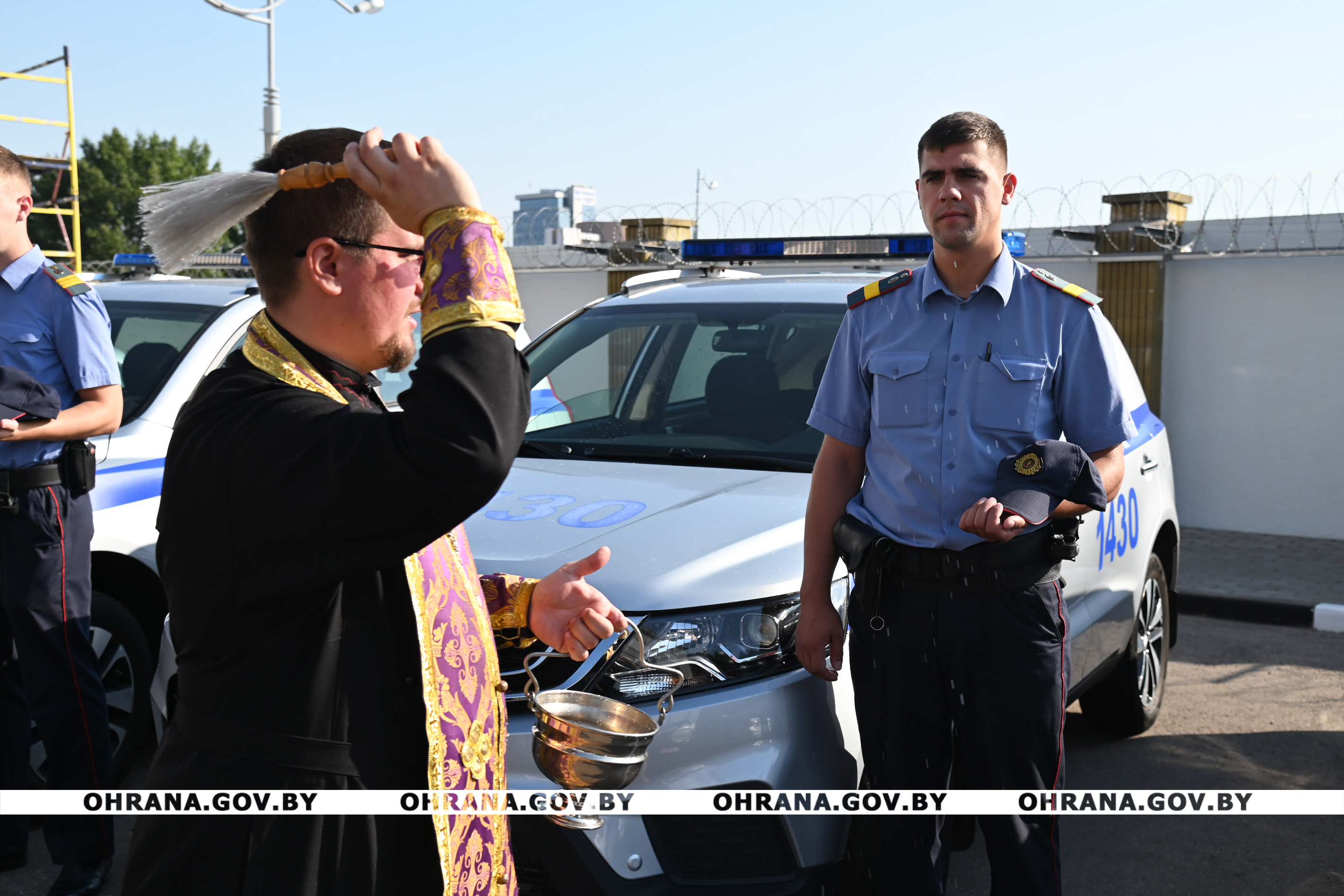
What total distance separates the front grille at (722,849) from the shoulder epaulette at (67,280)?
2378 millimetres

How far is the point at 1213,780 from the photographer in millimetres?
4340

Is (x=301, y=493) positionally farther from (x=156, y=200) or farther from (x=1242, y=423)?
(x=1242, y=423)

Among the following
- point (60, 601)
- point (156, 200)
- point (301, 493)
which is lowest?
point (60, 601)

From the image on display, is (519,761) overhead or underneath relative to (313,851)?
underneath

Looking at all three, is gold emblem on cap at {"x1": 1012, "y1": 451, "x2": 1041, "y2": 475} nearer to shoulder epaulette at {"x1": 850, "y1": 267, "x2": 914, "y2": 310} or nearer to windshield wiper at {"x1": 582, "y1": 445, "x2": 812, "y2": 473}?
shoulder epaulette at {"x1": 850, "y1": 267, "x2": 914, "y2": 310}

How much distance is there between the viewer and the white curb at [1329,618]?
6863 mm

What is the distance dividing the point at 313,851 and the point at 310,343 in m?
0.61

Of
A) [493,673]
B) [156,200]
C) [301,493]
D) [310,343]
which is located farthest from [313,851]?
[156,200]

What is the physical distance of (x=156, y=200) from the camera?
58.6 inches

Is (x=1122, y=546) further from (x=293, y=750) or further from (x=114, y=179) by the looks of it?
(x=114, y=179)

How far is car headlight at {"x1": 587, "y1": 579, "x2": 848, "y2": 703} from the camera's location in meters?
2.56

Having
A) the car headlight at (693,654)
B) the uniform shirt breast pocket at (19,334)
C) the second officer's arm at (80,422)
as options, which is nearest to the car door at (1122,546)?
the car headlight at (693,654)

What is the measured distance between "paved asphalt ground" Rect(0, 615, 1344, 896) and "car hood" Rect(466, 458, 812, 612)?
800 mm

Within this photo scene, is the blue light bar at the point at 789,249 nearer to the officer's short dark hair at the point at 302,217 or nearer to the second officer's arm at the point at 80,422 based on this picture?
the second officer's arm at the point at 80,422
